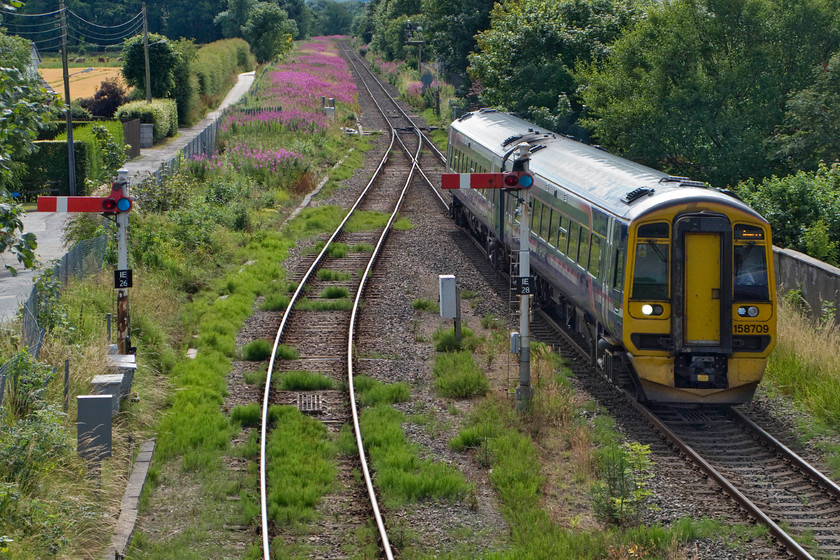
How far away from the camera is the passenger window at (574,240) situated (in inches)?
548

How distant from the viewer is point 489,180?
1214cm

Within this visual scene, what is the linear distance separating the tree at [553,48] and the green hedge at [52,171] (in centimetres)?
1407

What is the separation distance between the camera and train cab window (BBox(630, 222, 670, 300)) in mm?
11336

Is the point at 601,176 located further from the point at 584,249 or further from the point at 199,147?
the point at 199,147

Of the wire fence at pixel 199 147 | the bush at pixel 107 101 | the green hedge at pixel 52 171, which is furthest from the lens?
the bush at pixel 107 101

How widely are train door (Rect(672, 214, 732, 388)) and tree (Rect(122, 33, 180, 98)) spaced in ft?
140

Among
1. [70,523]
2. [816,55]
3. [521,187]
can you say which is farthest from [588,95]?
[70,523]

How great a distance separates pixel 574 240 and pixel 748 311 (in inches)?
132

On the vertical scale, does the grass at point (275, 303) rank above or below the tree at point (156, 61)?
below

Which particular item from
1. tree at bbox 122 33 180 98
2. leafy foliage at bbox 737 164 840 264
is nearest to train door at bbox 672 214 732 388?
leafy foliage at bbox 737 164 840 264

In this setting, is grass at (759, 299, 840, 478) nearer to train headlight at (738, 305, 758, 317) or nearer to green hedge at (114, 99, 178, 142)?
train headlight at (738, 305, 758, 317)

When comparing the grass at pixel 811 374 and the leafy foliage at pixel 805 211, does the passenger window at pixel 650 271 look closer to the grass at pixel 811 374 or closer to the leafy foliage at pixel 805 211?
the grass at pixel 811 374

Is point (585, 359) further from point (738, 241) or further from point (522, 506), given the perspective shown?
point (522, 506)

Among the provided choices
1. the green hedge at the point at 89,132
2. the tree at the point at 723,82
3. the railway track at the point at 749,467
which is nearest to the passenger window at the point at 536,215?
the railway track at the point at 749,467
